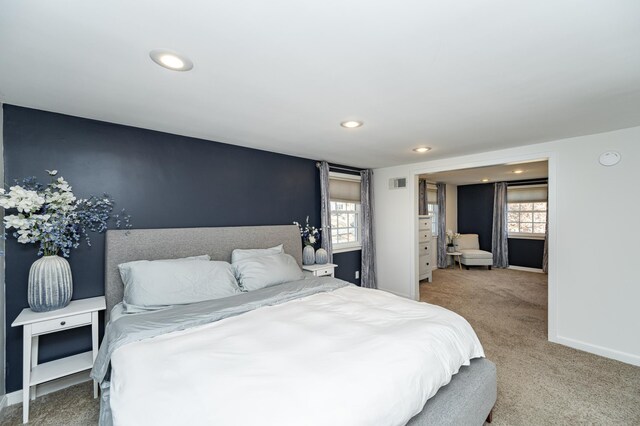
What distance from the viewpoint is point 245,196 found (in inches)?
137

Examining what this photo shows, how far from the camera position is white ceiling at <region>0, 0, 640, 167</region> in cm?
117

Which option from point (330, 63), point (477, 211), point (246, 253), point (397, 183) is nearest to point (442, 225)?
point (477, 211)

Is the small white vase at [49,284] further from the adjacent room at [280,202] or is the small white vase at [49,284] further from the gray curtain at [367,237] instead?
the gray curtain at [367,237]

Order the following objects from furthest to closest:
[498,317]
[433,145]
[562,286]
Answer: [498,317] → [433,145] → [562,286]

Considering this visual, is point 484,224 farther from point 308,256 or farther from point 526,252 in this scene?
Answer: point 308,256

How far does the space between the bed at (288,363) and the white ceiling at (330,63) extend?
4.46 feet

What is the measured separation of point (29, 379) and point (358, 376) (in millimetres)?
2390

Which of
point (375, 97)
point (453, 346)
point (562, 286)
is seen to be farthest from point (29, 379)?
point (562, 286)

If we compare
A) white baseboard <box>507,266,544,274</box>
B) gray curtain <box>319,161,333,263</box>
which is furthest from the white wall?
white baseboard <box>507,266,544,274</box>

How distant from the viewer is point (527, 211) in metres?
7.20

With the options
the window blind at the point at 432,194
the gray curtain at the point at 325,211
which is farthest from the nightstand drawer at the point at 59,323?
the window blind at the point at 432,194

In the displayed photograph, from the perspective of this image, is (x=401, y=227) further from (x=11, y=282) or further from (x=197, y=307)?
(x=11, y=282)

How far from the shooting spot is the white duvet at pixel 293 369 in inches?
42.3

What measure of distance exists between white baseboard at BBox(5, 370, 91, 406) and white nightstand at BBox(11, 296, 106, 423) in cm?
6
